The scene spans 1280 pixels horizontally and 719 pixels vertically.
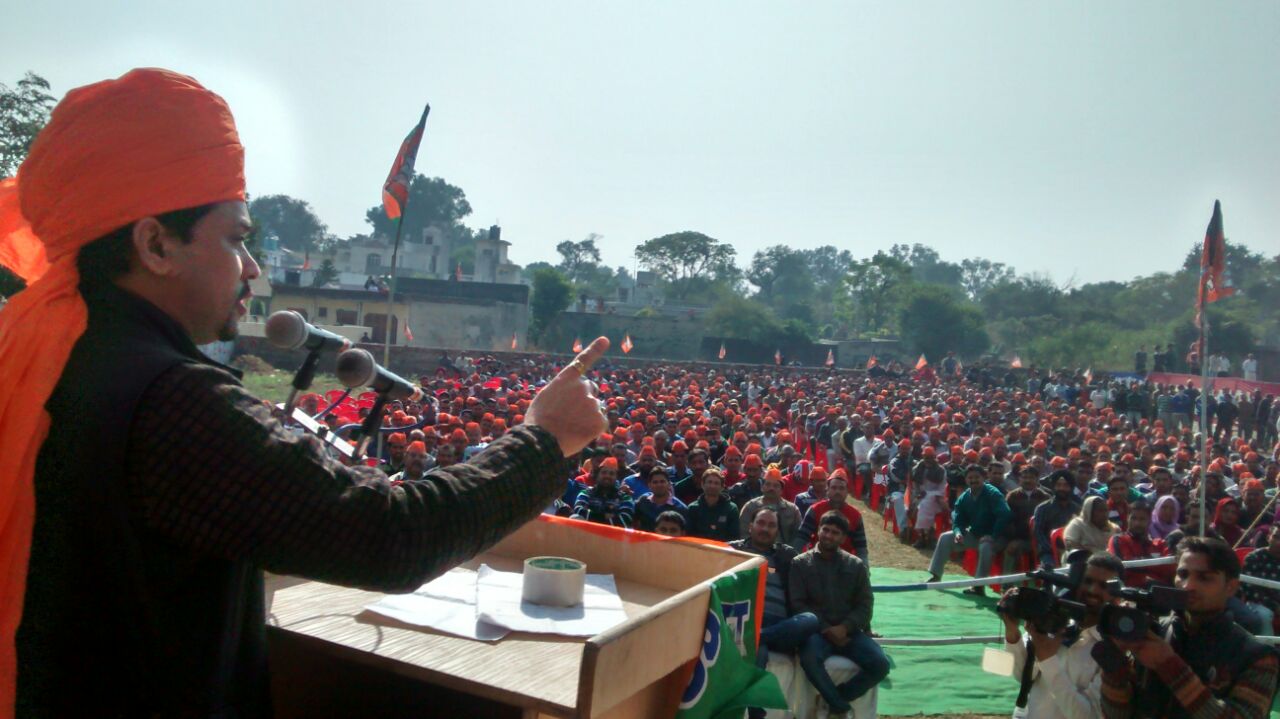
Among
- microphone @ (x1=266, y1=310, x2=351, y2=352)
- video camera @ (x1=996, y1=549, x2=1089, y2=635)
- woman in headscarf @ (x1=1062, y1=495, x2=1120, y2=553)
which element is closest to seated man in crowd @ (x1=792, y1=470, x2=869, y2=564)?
woman in headscarf @ (x1=1062, y1=495, x2=1120, y2=553)

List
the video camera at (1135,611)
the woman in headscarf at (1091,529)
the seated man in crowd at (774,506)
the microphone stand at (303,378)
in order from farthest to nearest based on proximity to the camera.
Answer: the woman in headscarf at (1091,529) → the seated man in crowd at (774,506) → the video camera at (1135,611) → the microphone stand at (303,378)

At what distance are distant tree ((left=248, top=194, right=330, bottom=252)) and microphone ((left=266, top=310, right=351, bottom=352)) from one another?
127m

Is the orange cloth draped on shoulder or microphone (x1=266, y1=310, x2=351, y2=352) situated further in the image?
microphone (x1=266, y1=310, x2=351, y2=352)

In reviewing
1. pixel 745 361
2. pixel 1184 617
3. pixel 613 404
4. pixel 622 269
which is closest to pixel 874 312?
pixel 745 361

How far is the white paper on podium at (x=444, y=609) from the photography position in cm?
161

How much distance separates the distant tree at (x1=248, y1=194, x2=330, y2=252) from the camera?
123312 millimetres

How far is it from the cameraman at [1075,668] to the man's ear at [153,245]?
13.9 ft

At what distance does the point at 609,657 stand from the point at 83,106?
1039mm

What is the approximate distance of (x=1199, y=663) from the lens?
13.1ft

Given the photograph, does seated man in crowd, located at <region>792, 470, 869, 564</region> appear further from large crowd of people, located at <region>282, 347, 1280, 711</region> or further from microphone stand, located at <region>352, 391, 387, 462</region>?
microphone stand, located at <region>352, 391, 387, 462</region>

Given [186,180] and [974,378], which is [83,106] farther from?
[974,378]

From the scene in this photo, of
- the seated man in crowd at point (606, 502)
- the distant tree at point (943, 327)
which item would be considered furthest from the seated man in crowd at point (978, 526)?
the distant tree at point (943, 327)

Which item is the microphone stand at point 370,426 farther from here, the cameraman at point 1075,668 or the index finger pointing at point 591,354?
the cameraman at point 1075,668

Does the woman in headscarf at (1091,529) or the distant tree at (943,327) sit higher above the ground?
the distant tree at (943,327)
